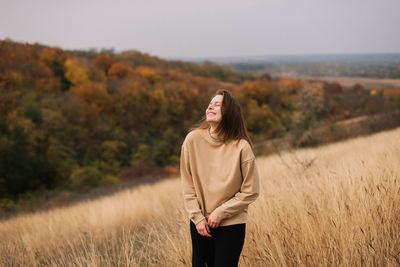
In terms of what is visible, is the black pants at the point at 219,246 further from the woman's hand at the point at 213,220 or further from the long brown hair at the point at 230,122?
the long brown hair at the point at 230,122

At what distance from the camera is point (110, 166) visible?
3011cm

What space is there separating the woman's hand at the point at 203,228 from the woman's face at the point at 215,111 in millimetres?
670

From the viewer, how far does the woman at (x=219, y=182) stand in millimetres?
1802

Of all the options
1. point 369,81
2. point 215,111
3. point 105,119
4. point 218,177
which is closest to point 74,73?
point 105,119

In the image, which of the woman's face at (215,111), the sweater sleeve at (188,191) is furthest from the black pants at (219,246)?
the woman's face at (215,111)

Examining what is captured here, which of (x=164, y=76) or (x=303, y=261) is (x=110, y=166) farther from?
(x=164, y=76)

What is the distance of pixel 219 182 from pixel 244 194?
0.18 meters

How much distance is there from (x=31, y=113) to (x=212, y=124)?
96.5ft

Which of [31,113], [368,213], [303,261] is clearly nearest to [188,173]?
[303,261]

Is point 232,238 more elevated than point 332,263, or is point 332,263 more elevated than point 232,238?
point 232,238

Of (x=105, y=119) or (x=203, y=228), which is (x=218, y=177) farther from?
(x=105, y=119)

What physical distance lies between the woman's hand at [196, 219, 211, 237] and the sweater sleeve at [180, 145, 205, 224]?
49 mm

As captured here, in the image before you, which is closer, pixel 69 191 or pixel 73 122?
pixel 69 191

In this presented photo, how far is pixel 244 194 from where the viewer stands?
1809mm
